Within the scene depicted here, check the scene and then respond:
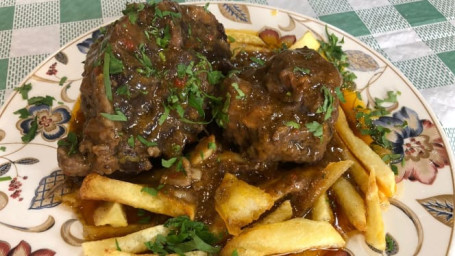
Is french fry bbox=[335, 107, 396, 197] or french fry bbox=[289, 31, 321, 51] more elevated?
french fry bbox=[289, 31, 321, 51]

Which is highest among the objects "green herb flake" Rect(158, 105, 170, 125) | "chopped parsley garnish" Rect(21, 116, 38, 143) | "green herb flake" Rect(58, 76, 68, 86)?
"green herb flake" Rect(158, 105, 170, 125)

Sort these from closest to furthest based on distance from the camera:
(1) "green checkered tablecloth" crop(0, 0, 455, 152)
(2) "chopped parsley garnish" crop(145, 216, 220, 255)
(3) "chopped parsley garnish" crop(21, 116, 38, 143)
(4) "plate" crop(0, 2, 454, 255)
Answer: (2) "chopped parsley garnish" crop(145, 216, 220, 255)
(4) "plate" crop(0, 2, 454, 255)
(3) "chopped parsley garnish" crop(21, 116, 38, 143)
(1) "green checkered tablecloth" crop(0, 0, 455, 152)

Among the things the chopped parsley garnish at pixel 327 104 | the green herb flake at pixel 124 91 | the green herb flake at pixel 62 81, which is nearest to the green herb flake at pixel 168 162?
the green herb flake at pixel 124 91

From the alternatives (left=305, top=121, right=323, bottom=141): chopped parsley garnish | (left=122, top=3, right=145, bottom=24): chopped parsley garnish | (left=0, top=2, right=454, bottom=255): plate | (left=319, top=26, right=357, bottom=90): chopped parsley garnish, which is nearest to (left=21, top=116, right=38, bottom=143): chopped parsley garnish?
(left=0, top=2, right=454, bottom=255): plate

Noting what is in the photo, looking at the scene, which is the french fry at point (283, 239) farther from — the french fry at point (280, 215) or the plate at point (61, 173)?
the plate at point (61, 173)

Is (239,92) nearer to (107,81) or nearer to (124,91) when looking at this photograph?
(124,91)

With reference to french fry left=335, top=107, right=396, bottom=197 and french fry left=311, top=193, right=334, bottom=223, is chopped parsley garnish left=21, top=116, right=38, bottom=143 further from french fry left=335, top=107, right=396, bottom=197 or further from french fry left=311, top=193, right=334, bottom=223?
→ french fry left=335, top=107, right=396, bottom=197

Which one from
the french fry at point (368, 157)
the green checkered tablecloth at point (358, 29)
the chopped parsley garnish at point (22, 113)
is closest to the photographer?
the french fry at point (368, 157)
